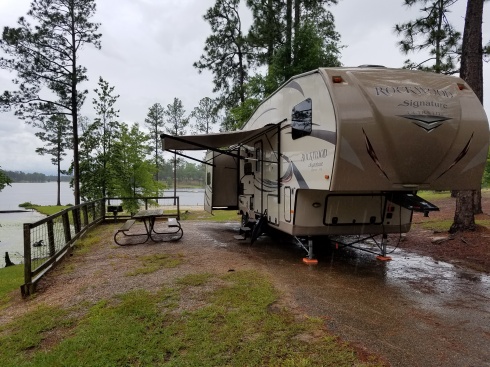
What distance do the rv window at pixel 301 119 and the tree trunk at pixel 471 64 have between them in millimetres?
4896

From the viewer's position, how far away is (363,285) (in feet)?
15.9

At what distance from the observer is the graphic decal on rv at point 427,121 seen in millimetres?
4461

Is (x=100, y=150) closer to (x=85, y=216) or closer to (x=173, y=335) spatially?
(x=85, y=216)

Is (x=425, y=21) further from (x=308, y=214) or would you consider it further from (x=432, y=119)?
(x=308, y=214)

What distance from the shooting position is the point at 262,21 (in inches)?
640

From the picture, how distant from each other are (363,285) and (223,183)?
A: 5.96m

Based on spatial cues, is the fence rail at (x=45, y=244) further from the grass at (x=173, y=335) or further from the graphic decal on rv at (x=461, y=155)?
the graphic decal on rv at (x=461, y=155)

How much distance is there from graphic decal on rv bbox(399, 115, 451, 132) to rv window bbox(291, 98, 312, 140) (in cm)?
142

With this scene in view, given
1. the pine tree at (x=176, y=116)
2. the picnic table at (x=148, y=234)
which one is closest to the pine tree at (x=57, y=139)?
the pine tree at (x=176, y=116)

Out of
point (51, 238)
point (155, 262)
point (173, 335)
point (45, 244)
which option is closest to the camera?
point (173, 335)

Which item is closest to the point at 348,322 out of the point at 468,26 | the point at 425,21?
the point at 468,26

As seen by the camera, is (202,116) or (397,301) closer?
(397,301)

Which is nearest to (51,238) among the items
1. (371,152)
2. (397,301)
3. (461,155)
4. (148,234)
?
(148,234)

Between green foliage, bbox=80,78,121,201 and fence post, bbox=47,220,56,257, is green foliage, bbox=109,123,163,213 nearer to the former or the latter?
green foliage, bbox=80,78,121,201
